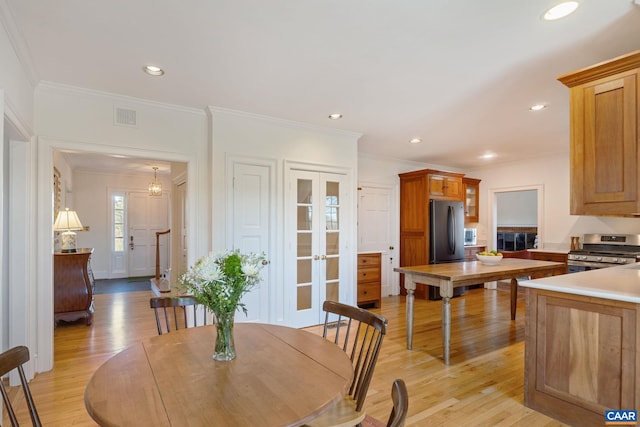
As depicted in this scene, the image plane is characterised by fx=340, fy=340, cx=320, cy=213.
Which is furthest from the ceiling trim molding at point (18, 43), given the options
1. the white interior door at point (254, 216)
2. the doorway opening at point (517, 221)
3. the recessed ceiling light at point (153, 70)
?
the doorway opening at point (517, 221)

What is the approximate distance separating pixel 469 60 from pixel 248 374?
2.56 metres

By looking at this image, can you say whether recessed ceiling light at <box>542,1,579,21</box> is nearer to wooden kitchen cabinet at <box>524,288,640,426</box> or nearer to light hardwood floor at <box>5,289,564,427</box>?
wooden kitchen cabinet at <box>524,288,640,426</box>

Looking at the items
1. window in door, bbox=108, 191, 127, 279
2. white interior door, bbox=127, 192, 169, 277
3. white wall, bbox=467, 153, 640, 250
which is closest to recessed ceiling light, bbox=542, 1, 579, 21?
white wall, bbox=467, 153, 640, 250

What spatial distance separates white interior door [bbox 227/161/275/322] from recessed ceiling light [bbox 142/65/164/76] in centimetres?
121

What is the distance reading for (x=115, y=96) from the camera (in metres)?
3.24

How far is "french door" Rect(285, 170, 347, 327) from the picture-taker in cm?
418

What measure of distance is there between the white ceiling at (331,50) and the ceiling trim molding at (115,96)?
99 millimetres

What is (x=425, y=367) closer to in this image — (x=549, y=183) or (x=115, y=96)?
(x=115, y=96)

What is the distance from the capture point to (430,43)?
7.59 feet

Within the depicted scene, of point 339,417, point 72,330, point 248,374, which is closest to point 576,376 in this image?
point 339,417

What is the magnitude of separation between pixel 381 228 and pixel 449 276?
3.14 meters

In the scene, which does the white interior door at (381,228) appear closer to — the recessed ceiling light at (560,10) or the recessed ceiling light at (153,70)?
the recessed ceiling light at (153,70)

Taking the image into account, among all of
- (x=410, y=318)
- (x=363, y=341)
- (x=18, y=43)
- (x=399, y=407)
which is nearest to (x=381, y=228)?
(x=410, y=318)

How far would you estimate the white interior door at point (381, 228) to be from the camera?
606 cm
